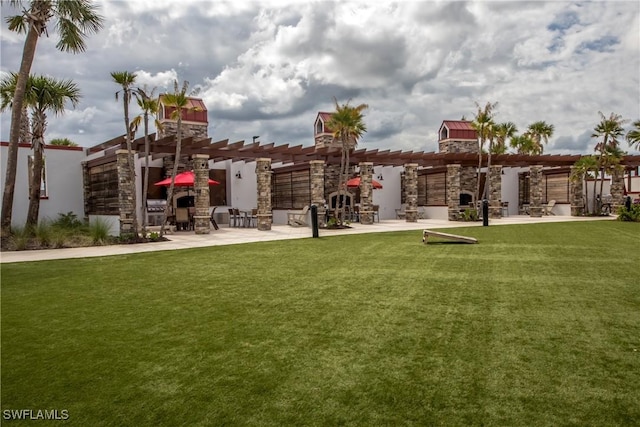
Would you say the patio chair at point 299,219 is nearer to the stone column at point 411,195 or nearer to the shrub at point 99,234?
the stone column at point 411,195

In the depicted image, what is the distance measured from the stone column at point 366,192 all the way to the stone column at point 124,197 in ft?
34.7

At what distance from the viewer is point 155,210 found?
18.3 m

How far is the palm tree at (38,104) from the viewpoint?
14344 mm

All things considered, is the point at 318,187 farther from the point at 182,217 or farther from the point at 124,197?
the point at 124,197

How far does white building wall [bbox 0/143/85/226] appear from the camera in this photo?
1647cm

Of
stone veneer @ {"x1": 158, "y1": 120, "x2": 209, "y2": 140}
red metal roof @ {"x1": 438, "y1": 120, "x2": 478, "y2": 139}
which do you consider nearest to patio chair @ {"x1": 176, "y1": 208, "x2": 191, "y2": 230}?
stone veneer @ {"x1": 158, "y1": 120, "x2": 209, "y2": 140}

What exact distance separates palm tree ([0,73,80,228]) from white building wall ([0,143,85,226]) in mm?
2510

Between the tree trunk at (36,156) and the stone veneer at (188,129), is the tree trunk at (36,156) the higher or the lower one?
the lower one

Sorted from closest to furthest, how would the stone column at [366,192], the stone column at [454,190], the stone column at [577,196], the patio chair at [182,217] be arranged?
the patio chair at [182,217] < the stone column at [366,192] < the stone column at [454,190] < the stone column at [577,196]

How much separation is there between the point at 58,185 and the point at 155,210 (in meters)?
4.02

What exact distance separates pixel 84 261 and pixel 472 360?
8784 mm

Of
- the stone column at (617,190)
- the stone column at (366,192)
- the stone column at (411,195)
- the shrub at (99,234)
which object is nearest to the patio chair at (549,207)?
the stone column at (617,190)

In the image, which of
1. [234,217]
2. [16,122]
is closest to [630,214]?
[234,217]

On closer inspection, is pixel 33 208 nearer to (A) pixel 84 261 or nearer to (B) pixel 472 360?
(A) pixel 84 261
